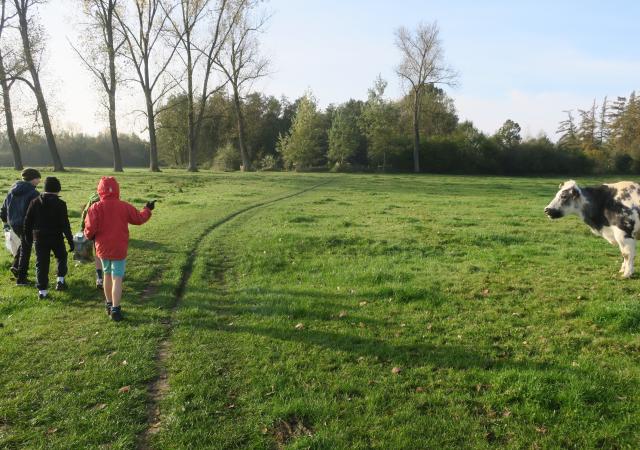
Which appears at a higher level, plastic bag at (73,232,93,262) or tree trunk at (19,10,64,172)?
tree trunk at (19,10,64,172)

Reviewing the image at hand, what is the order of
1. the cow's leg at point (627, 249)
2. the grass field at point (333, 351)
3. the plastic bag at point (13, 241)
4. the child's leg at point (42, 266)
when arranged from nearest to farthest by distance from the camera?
the grass field at point (333, 351), the child's leg at point (42, 266), the cow's leg at point (627, 249), the plastic bag at point (13, 241)

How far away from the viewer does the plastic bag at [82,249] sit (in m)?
11.2

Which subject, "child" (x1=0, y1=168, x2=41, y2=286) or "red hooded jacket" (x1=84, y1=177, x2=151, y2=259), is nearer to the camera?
"red hooded jacket" (x1=84, y1=177, x2=151, y2=259)

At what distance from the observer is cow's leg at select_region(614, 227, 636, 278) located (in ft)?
33.0

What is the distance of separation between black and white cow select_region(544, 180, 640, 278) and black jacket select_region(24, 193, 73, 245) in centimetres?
1097

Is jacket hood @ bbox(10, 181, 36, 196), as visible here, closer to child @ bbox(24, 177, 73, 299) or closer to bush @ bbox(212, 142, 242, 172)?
child @ bbox(24, 177, 73, 299)

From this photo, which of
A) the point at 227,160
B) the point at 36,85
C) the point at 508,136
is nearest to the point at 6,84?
the point at 36,85

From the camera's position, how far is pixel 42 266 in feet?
31.7

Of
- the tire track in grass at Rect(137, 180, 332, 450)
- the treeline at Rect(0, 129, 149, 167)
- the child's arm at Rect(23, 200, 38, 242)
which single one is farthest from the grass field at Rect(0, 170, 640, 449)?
the treeline at Rect(0, 129, 149, 167)

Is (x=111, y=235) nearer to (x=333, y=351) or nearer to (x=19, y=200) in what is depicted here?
(x=19, y=200)

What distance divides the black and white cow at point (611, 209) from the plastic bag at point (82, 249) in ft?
35.9

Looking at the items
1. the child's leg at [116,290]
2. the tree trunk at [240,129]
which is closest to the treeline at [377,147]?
the tree trunk at [240,129]

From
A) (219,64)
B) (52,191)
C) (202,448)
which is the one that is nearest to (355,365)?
(202,448)

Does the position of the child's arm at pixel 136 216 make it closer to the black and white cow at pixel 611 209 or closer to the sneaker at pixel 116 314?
the sneaker at pixel 116 314
